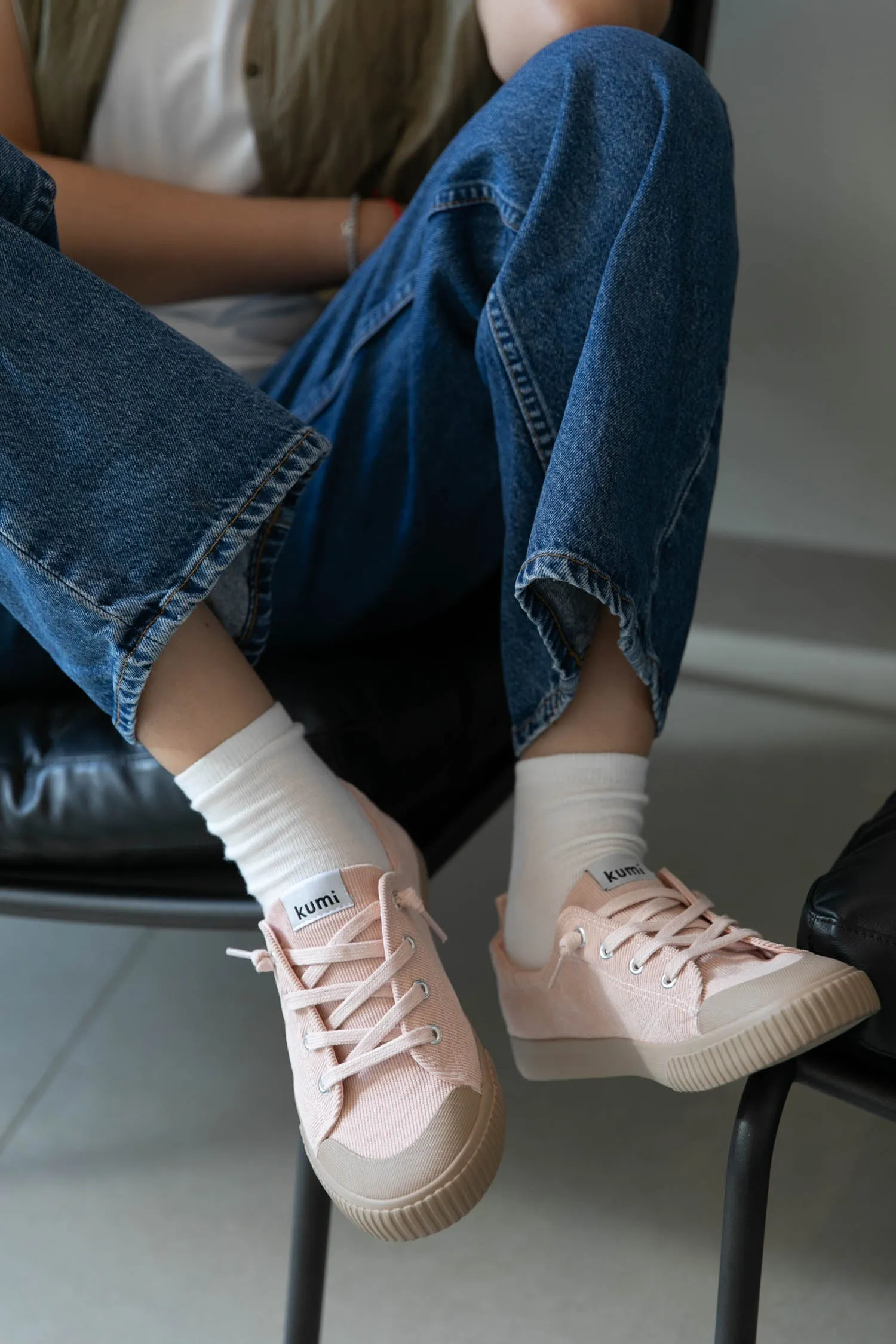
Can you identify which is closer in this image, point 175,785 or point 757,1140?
point 757,1140

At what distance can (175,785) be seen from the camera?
0.78m

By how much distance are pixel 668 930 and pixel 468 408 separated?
0.36 metres

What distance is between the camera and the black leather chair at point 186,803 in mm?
777

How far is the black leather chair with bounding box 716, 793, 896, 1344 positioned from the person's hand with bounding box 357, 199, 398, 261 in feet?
2.02

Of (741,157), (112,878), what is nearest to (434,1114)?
(112,878)

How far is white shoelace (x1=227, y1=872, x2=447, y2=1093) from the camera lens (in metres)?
0.61

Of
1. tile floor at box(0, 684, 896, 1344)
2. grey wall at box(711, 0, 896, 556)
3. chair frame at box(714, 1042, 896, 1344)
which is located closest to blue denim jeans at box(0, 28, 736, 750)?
chair frame at box(714, 1042, 896, 1344)

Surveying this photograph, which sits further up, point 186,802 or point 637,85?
point 637,85

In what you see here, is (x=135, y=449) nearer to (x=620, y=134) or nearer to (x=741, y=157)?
(x=620, y=134)

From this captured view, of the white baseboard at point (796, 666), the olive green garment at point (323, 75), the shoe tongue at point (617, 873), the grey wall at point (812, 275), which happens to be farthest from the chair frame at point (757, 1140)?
the grey wall at point (812, 275)

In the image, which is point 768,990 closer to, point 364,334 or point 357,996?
point 357,996

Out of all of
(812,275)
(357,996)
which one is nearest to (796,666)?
(812,275)

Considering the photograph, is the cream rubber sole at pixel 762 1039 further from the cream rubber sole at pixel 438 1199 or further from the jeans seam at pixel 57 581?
the jeans seam at pixel 57 581

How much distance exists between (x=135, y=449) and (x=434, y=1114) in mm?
362
